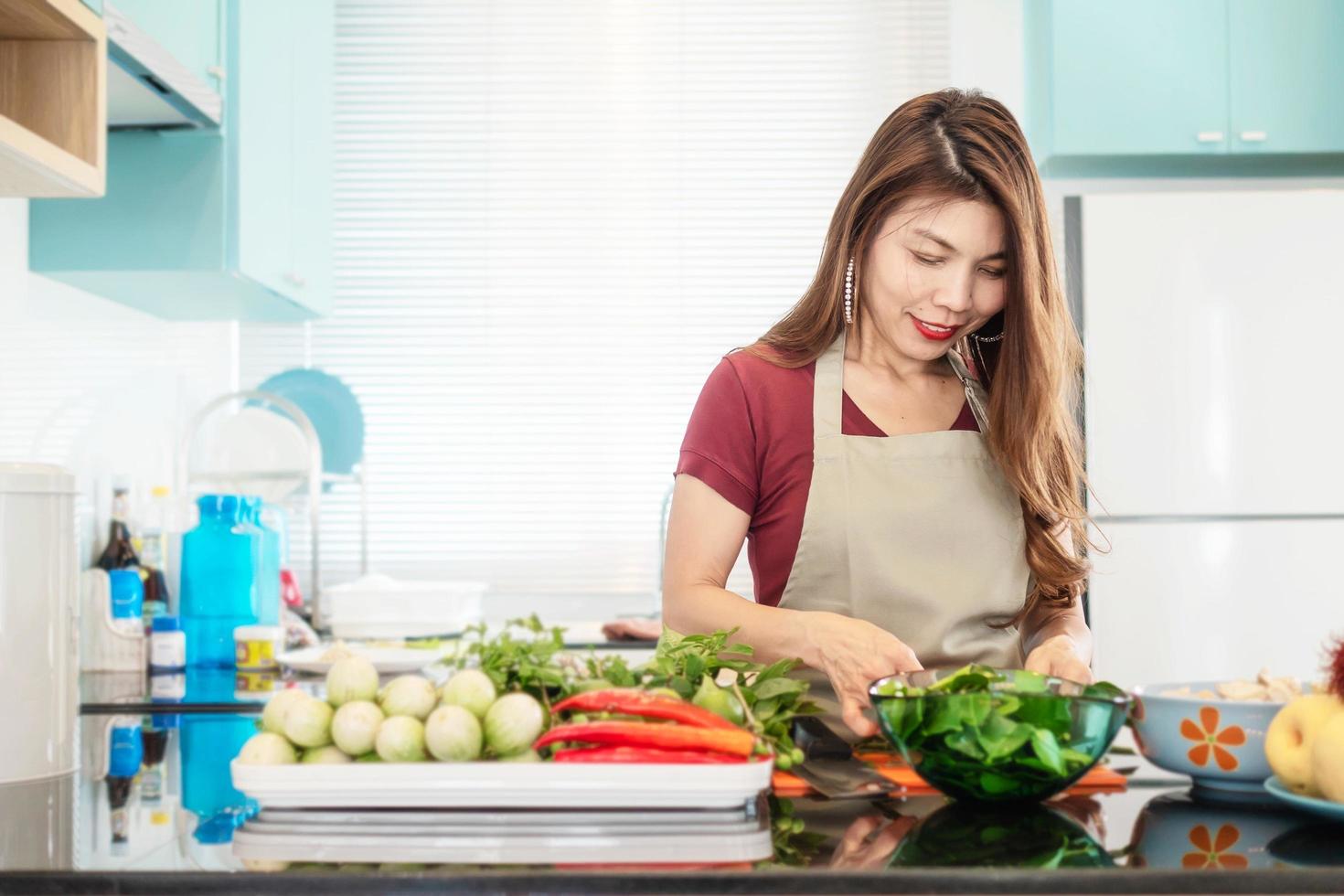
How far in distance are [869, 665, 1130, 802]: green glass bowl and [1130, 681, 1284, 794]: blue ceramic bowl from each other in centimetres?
8

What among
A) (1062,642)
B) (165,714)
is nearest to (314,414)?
(165,714)

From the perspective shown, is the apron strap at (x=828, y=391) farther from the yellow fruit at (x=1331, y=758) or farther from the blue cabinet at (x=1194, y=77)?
the blue cabinet at (x=1194, y=77)

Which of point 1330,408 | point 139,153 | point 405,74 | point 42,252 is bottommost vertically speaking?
point 1330,408

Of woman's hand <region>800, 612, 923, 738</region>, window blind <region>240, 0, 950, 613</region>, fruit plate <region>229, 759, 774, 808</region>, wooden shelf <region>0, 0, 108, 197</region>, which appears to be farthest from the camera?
window blind <region>240, 0, 950, 613</region>

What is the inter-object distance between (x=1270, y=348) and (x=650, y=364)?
5.81ft

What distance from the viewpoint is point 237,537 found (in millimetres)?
2281

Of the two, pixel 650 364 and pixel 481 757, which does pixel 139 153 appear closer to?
pixel 650 364

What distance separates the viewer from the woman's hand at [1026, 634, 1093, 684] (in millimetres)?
1140

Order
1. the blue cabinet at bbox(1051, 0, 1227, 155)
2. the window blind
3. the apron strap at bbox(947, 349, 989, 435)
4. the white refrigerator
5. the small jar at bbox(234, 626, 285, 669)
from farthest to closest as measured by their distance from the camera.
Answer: the window blind, the blue cabinet at bbox(1051, 0, 1227, 155), the white refrigerator, the small jar at bbox(234, 626, 285, 669), the apron strap at bbox(947, 349, 989, 435)

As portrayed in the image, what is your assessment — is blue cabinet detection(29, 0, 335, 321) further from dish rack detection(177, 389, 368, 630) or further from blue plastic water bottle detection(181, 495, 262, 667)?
blue plastic water bottle detection(181, 495, 262, 667)

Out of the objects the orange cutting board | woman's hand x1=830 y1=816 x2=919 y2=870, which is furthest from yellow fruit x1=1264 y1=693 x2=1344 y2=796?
woman's hand x1=830 y1=816 x2=919 y2=870

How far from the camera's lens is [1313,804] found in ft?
2.86

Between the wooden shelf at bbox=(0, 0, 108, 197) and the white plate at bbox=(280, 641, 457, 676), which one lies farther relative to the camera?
the white plate at bbox=(280, 641, 457, 676)

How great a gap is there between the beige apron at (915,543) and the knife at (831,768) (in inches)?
11.1
